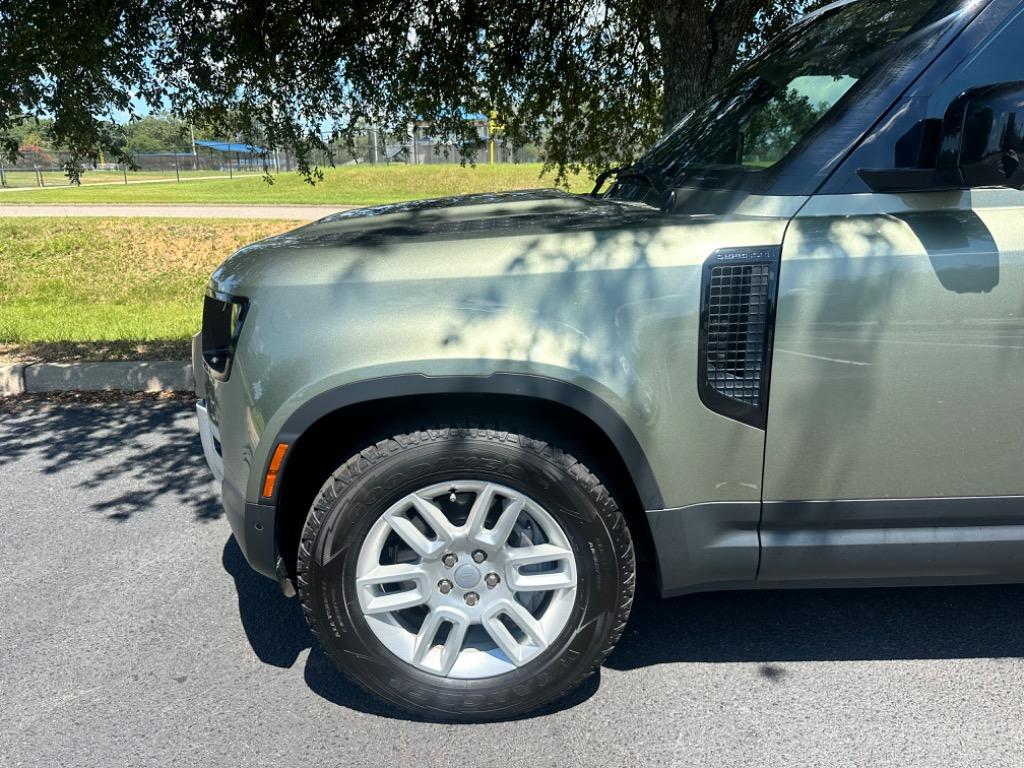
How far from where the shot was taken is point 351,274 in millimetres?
2416

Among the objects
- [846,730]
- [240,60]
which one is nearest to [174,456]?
[240,60]

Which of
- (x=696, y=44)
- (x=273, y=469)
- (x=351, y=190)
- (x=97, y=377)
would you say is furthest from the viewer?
(x=351, y=190)

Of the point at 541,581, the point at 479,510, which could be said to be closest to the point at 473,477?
the point at 479,510

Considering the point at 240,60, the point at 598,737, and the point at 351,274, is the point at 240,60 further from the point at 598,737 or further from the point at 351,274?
the point at 598,737

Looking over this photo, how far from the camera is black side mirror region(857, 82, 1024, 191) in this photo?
6.97 ft

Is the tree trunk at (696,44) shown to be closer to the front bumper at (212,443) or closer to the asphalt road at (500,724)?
the asphalt road at (500,724)

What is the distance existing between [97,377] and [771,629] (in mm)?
5182

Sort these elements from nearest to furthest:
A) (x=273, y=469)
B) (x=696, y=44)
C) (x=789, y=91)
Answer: (x=273, y=469), (x=789, y=91), (x=696, y=44)

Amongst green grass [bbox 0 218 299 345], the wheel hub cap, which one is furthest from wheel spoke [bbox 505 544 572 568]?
green grass [bbox 0 218 299 345]

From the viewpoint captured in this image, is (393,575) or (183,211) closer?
(393,575)

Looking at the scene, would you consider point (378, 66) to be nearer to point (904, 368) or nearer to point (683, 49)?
point (683, 49)

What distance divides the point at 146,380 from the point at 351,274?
4.47m

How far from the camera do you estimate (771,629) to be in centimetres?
307

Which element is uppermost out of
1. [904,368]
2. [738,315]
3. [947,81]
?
[947,81]
